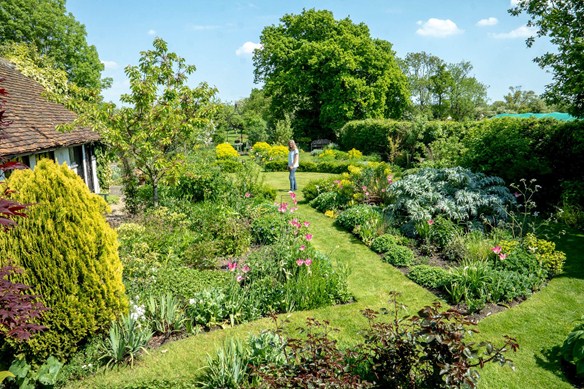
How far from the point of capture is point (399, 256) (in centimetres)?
782

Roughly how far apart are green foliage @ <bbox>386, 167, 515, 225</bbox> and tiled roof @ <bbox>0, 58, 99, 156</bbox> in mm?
8792

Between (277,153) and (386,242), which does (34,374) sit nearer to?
(386,242)

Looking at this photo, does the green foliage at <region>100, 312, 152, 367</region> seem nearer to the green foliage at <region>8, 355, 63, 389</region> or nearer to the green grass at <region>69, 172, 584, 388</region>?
the green grass at <region>69, 172, 584, 388</region>

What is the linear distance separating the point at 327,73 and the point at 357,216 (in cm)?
2453

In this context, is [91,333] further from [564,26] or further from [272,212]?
[564,26]

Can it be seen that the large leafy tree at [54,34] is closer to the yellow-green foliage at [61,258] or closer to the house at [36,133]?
the house at [36,133]

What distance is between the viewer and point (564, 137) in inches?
416

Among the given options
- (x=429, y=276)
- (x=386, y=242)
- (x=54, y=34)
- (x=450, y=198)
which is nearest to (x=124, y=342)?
(x=429, y=276)

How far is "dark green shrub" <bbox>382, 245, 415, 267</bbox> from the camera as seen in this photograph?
25.3 feet

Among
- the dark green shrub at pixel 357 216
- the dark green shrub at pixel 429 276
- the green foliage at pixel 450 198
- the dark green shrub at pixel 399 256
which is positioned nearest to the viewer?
the dark green shrub at pixel 429 276

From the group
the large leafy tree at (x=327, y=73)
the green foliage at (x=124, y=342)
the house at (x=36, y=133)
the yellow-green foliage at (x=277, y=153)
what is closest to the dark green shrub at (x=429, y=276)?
the green foliage at (x=124, y=342)

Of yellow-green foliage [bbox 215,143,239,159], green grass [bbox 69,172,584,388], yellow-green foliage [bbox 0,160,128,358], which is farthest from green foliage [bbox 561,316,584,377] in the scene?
yellow-green foliage [bbox 215,143,239,159]

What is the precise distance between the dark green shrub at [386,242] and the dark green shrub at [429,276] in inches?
42.8

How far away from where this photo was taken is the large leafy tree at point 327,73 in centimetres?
3106
